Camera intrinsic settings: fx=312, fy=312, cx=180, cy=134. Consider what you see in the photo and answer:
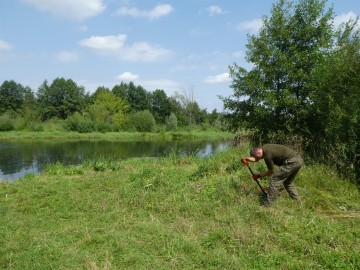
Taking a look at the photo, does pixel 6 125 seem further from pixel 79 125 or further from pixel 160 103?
pixel 160 103

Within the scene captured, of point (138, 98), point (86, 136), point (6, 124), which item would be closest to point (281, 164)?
point (86, 136)

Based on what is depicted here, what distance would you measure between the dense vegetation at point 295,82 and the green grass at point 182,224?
2.20 metres

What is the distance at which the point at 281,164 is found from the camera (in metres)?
6.59

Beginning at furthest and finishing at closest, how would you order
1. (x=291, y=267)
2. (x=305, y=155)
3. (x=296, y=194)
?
(x=305, y=155) → (x=296, y=194) → (x=291, y=267)

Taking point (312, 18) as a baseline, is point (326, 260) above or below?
below

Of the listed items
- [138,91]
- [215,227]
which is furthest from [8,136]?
[215,227]

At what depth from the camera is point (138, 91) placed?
71875 mm

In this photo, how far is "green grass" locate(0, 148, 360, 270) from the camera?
4.36 metres

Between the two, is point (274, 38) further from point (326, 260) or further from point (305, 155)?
point (326, 260)

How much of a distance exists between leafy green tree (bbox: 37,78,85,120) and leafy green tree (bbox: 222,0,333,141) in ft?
187

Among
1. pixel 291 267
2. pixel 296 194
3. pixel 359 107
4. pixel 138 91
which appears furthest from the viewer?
pixel 138 91

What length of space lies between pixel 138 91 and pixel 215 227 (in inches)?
2688

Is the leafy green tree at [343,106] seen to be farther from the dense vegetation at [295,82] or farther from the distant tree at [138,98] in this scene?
the distant tree at [138,98]

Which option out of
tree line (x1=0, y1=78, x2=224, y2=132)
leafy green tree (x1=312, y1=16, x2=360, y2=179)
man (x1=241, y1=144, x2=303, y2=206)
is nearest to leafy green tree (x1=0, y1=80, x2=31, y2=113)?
tree line (x1=0, y1=78, x2=224, y2=132)
